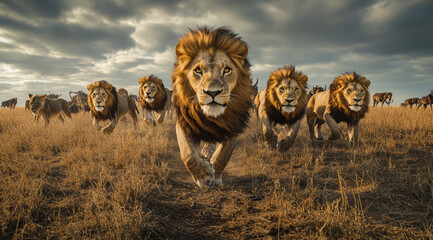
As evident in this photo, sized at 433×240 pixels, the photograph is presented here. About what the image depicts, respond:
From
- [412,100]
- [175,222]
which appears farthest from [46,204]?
[412,100]

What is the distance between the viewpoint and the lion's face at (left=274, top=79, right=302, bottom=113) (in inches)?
191

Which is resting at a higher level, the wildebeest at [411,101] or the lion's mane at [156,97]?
the wildebeest at [411,101]

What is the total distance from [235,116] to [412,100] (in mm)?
29840

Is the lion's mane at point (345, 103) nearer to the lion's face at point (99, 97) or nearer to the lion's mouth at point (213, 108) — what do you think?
the lion's mouth at point (213, 108)

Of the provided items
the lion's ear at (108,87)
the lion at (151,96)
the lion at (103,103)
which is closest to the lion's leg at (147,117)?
the lion at (151,96)

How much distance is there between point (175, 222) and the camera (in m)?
2.62

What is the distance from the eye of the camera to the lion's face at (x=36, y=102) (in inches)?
344

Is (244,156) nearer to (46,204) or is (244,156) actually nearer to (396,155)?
(396,155)

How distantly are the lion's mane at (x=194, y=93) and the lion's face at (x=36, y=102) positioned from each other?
883 centimetres

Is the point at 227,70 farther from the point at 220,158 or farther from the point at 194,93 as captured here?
the point at 220,158

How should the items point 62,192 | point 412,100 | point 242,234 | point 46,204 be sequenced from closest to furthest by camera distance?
point 242,234
point 46,204
point 62,192
point 412,100

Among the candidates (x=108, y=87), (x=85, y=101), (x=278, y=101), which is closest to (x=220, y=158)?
(x=278, y=101)

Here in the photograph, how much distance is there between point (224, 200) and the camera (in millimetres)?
3252

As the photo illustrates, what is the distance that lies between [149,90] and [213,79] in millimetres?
5531
